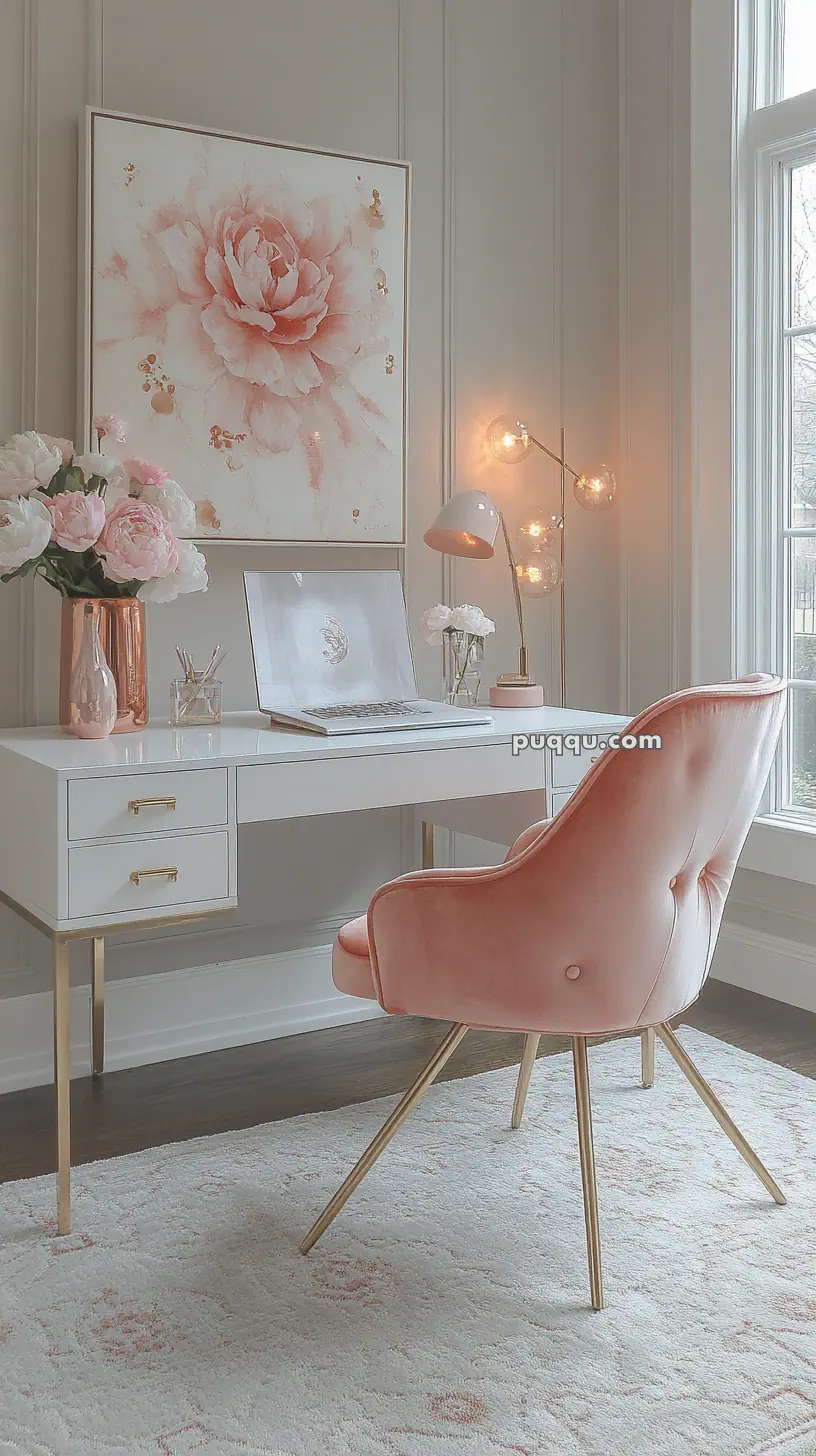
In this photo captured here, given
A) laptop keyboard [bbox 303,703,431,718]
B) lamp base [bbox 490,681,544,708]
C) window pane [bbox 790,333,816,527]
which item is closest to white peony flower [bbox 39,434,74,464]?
laptop keyboard [bbox 303,703,431,718]

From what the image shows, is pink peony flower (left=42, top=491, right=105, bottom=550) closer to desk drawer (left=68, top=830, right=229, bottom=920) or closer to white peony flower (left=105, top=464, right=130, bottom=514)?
white peony flower (left=105, top=464, right=130, bottom=514)

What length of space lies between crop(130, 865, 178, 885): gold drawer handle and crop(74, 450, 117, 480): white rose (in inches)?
29.8

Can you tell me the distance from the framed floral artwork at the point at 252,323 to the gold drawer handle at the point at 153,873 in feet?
2.97

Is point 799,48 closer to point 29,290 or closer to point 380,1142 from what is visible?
point 29,290

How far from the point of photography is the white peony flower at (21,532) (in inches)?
81.0

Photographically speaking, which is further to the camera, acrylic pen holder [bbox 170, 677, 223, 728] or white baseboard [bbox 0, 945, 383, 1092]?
white baseboard [bbox 0, 945, 383, 1092]

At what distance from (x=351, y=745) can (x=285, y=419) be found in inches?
35.5

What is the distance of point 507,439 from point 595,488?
0.26 meters

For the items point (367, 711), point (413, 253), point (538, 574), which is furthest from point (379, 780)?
point (413, 253)

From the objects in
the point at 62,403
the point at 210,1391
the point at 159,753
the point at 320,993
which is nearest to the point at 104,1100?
the point at 320,993

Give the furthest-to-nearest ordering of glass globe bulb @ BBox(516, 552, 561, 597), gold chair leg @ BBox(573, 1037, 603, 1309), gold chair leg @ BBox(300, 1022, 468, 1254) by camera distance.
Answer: glass globe bulb @ BBox(516, 552, 561, 597) → gold chair leg @ BBox(300, 1022, 468, 1254) → gold chair leg @ BBox(573, 1037, 603, 1309)

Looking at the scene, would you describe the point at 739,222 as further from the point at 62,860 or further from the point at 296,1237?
the point at 296,1237

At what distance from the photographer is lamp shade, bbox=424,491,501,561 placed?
8.79 feet

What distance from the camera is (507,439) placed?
3002mm
